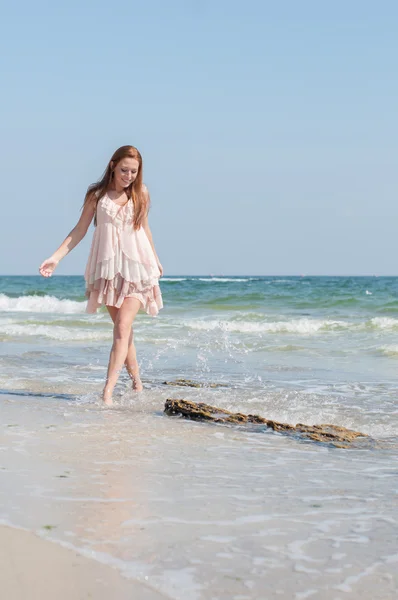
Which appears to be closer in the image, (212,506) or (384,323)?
(212,506)

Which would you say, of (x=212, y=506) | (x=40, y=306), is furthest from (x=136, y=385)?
(x=40, y=306)

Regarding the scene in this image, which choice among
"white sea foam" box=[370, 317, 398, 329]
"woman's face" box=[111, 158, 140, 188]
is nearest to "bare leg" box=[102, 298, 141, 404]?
"woman's face" box=[111, 158, 140, 188]

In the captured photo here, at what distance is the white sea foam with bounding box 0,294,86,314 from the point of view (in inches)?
920

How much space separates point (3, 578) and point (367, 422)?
332 cm

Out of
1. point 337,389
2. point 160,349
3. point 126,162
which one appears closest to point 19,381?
point 126,162

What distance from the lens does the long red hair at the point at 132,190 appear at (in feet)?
17.9

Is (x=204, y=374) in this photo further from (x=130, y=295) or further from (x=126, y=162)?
(x=126, y=162)

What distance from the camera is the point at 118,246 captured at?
5508 mm

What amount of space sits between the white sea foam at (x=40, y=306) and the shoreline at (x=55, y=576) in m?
20.5

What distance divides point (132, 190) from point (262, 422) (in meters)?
1.94

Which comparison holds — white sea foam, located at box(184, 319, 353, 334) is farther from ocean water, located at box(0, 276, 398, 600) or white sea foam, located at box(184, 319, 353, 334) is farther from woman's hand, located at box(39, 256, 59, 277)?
woman's hand, located at box(39, 256, 59, 277)

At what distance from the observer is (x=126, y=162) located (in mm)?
5363

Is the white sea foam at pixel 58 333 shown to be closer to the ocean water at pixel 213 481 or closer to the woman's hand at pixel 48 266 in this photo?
the ocean water at pixel 213 481

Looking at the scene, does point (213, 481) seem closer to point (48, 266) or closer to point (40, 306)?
point (48, 266)
